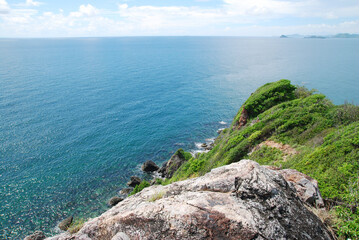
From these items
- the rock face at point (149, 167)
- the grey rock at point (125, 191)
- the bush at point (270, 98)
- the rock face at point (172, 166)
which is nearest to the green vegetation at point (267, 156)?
the bush at point (270, 98)

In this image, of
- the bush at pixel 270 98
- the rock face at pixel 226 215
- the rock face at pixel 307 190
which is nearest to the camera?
the rock face at pixel 226 215

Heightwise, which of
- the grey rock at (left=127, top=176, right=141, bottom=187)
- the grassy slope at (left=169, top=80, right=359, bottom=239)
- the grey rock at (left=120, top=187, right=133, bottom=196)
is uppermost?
the grassy slope at (left=169, top=80, right=359, bottom=239)

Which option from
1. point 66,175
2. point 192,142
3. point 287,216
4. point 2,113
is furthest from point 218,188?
point 2,113

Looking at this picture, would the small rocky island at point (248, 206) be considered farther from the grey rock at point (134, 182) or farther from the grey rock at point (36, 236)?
the grey rock at point (134, 182)

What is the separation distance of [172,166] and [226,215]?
4069 cm

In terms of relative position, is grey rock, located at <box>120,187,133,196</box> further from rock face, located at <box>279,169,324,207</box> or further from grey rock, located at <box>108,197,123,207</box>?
rock face, located at <box>279,169,324,207</box>

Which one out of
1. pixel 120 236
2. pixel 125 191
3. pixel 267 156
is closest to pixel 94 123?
pixel 125 191

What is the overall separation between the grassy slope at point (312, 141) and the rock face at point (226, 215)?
3500mm

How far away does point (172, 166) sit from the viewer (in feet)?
159

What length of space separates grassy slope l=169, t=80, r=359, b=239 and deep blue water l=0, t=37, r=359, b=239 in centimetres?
2412

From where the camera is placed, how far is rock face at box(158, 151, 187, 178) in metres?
47.8

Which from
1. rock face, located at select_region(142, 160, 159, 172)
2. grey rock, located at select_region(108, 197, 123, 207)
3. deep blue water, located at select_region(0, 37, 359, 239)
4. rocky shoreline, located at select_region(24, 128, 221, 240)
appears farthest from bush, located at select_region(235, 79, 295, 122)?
grey rock, located at select_region(108, 197, 123, 207)

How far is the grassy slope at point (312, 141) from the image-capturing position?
47.7 ft

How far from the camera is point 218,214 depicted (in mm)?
8438
